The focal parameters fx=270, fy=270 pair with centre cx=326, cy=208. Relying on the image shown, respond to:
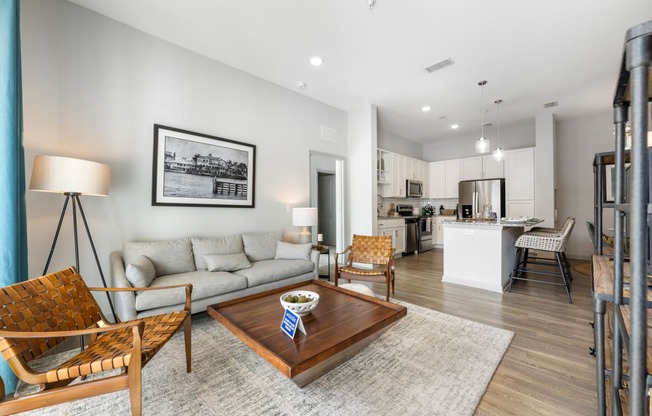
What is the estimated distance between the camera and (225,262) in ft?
9.72

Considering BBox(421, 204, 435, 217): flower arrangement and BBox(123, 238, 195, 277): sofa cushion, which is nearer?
BBox(123, 238, 195, 277): sofa cushion

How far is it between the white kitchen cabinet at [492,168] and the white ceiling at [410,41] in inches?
71.8

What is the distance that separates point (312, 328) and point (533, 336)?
2.06 m

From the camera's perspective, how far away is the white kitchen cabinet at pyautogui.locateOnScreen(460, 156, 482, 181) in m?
6.61

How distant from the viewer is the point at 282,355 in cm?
140

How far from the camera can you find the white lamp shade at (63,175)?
6.50 feet

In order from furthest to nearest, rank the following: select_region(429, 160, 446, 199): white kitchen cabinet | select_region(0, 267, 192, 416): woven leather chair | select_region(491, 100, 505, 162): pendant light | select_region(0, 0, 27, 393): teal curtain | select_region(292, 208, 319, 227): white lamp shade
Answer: select_region(429, 160, 446, 199): white kitchen cabinet, select_region(491, 100, 505, 162): pendant light, select_region(292, 208, 319, 227): white lamp shade, select_region(0, 0, 27, 393): teal curtain, select_region(0, 267, 192, 416): woven leather chair

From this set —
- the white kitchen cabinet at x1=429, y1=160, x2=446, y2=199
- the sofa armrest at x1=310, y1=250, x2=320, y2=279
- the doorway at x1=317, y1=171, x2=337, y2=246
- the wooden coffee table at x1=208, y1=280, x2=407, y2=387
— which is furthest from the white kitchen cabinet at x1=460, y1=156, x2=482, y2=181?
the wooden coffee table at x1=208, y1=280, x2=407, y2=387

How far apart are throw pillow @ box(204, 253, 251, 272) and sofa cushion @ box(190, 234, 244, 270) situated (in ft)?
0.28

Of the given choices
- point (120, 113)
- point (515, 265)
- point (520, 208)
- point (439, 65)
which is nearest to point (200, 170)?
point (120, 113)

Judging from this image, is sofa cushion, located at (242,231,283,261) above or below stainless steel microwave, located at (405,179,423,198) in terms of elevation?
below

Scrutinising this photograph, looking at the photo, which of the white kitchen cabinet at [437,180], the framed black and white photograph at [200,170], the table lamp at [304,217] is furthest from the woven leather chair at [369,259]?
the white kitchen cabinet at [437,180]

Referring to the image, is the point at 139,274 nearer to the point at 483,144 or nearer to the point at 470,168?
the point at 483,144

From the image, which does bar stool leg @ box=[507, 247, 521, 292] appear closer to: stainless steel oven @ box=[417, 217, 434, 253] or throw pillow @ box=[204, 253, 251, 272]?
stainless steel oven @ box=[417, 217, 434, 253]
